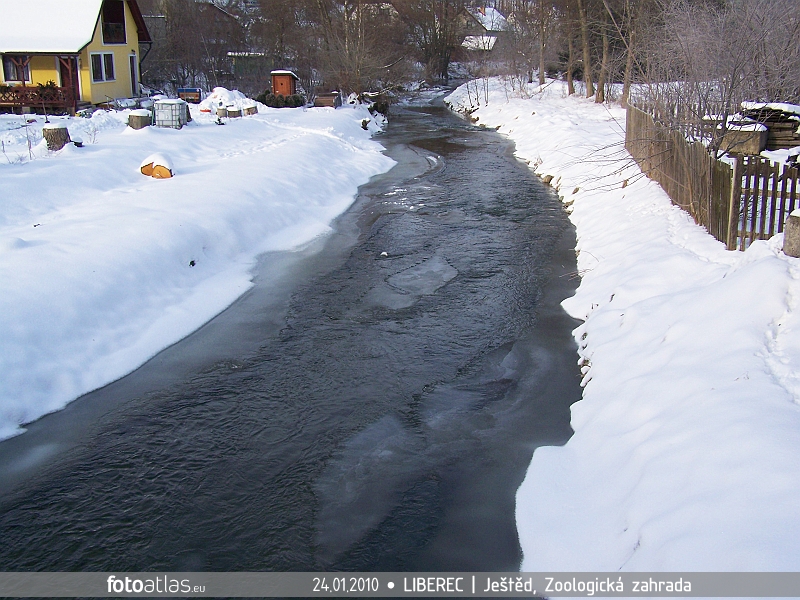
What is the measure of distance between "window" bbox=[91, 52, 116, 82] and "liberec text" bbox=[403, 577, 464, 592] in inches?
1246

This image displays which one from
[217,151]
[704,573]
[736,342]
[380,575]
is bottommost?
[380,575]

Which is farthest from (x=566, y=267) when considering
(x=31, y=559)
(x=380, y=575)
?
(x=31, y=559)

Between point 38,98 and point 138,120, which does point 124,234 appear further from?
point 38,98

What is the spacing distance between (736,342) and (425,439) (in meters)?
3.16

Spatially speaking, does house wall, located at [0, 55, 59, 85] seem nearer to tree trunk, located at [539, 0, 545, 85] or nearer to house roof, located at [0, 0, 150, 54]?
house roof, located at [0, 0, 150, 54]

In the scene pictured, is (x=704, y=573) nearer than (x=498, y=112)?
Yes

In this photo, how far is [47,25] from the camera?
30.7 meters

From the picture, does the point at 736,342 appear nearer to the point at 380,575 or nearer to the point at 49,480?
the point at 380,575

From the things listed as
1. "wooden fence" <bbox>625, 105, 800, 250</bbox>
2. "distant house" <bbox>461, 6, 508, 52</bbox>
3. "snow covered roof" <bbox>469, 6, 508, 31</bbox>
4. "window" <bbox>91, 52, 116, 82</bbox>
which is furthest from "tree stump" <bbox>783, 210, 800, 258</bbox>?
"snow covered roof" <bbox>469, 6, 508, 31</bbox>

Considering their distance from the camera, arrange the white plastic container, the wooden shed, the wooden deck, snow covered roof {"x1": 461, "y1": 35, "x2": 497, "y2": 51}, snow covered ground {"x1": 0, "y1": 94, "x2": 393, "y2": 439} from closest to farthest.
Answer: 1. snow covered ground {"x1": 0, "y1": 94, "x2": 393, "y2": 439}
2. the white plastic container
3. the wooden deck
4. the wooden shed
5. snow covered roof {"x1": 461, "y1": 35, "x2": 497, "y2": 51}

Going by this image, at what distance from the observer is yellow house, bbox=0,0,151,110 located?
92.8ft

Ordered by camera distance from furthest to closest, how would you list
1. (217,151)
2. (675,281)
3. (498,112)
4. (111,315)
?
(498,112), (217,151), (111,315), (675,281)

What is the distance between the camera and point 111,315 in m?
10.2

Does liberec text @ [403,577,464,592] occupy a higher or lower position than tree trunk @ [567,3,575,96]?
lower
